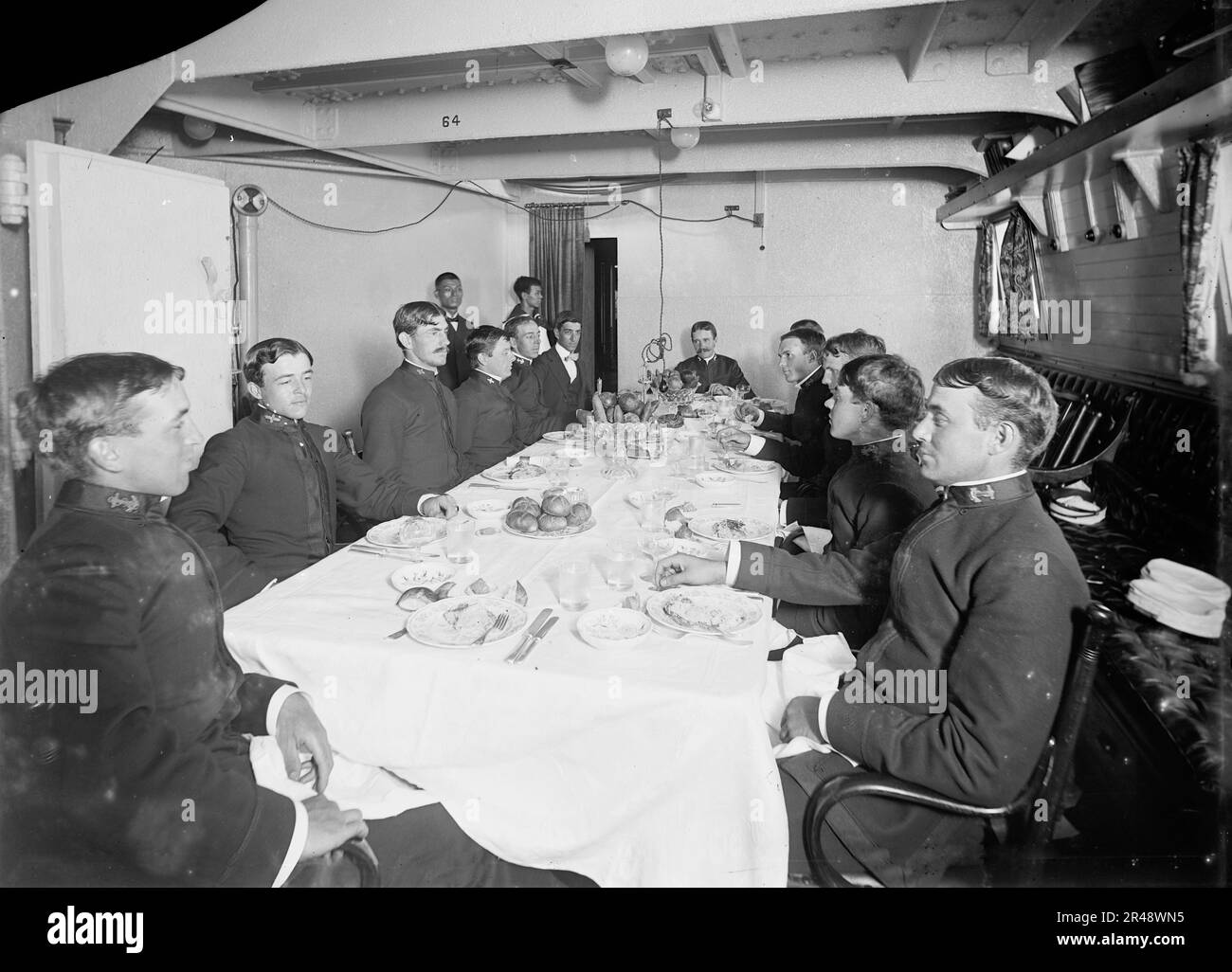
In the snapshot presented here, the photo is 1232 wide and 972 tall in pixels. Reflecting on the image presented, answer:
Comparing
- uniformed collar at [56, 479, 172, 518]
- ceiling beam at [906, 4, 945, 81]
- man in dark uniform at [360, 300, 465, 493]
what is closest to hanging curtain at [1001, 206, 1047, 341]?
ceiling beam at [906, 4, 945, 81]

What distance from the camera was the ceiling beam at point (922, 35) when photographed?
12.0 ft

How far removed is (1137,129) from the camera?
298cm

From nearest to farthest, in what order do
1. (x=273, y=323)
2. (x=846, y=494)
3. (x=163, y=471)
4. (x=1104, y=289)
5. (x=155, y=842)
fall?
(x=155, y=842), (x=163, y=471), (x=846, y=494), (x=1104, y=289), (x=273, y=323)

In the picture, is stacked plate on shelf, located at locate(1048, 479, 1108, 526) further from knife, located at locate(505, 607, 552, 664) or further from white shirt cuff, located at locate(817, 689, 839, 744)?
knife, located at locate(505, 607, 552, 664)

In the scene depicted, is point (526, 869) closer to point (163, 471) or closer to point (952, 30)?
point (163, 471)

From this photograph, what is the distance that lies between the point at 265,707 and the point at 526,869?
64 cm

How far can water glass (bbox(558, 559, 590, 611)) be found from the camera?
1.71 metres

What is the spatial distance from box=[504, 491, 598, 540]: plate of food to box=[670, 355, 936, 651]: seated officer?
0.49m

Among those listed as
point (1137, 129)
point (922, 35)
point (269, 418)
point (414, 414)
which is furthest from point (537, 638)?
point (922, 35)

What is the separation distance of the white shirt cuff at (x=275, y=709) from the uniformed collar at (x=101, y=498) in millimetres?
419

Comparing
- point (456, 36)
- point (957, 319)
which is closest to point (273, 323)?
point (456, 36)

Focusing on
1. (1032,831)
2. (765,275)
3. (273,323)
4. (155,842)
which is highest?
(765,275)

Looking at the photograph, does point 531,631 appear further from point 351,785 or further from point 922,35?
point 922,35
